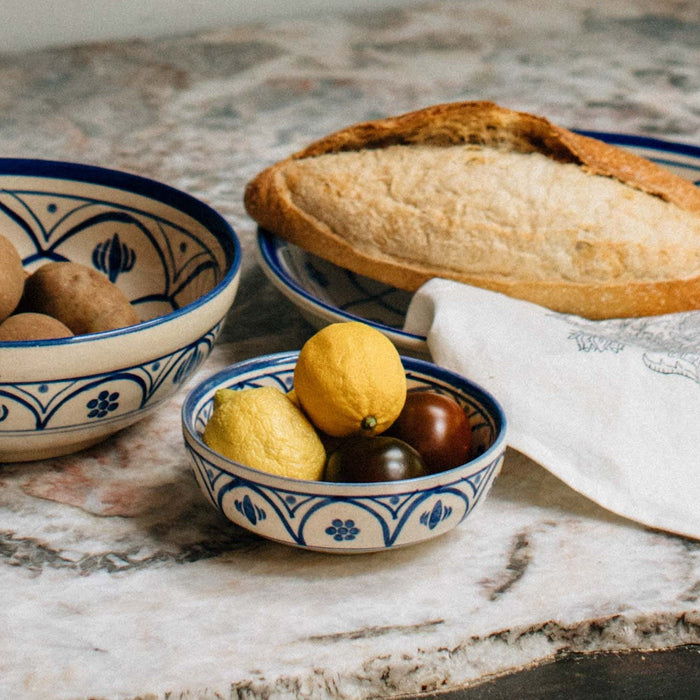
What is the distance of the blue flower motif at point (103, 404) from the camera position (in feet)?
2.41

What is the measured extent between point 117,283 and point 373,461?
0.44 m

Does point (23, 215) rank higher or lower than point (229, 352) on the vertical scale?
higher

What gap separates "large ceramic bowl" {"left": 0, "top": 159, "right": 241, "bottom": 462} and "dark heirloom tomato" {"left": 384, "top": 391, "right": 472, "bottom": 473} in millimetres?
177

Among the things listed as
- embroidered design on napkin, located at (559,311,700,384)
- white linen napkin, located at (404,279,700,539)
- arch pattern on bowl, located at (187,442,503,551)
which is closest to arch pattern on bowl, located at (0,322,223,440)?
arch pattern on bowl, located at (187,442,503,551)

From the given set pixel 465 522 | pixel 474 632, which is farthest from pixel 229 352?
pixel 474 632

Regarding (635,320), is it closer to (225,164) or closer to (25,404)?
(25,404)

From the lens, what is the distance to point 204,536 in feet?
2.35

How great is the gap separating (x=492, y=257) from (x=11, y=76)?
115 centimetres

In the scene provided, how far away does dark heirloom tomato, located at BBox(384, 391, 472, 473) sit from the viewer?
0.70 m

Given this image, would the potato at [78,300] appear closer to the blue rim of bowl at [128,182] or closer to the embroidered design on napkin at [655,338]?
the blue rim of bowl at [128,182]

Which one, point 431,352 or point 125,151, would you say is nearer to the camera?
point 431,352

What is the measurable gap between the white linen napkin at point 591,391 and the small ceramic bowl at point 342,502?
0.31 ft

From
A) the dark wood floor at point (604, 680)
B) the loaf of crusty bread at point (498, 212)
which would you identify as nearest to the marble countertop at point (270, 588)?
the dark wood floor at point (604, 680)

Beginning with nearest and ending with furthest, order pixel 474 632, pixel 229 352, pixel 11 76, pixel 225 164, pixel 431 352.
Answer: pixel 474 632 < pixel 431 352 < pixel 229 352 < pixel 225 164 < pixel 11 76
